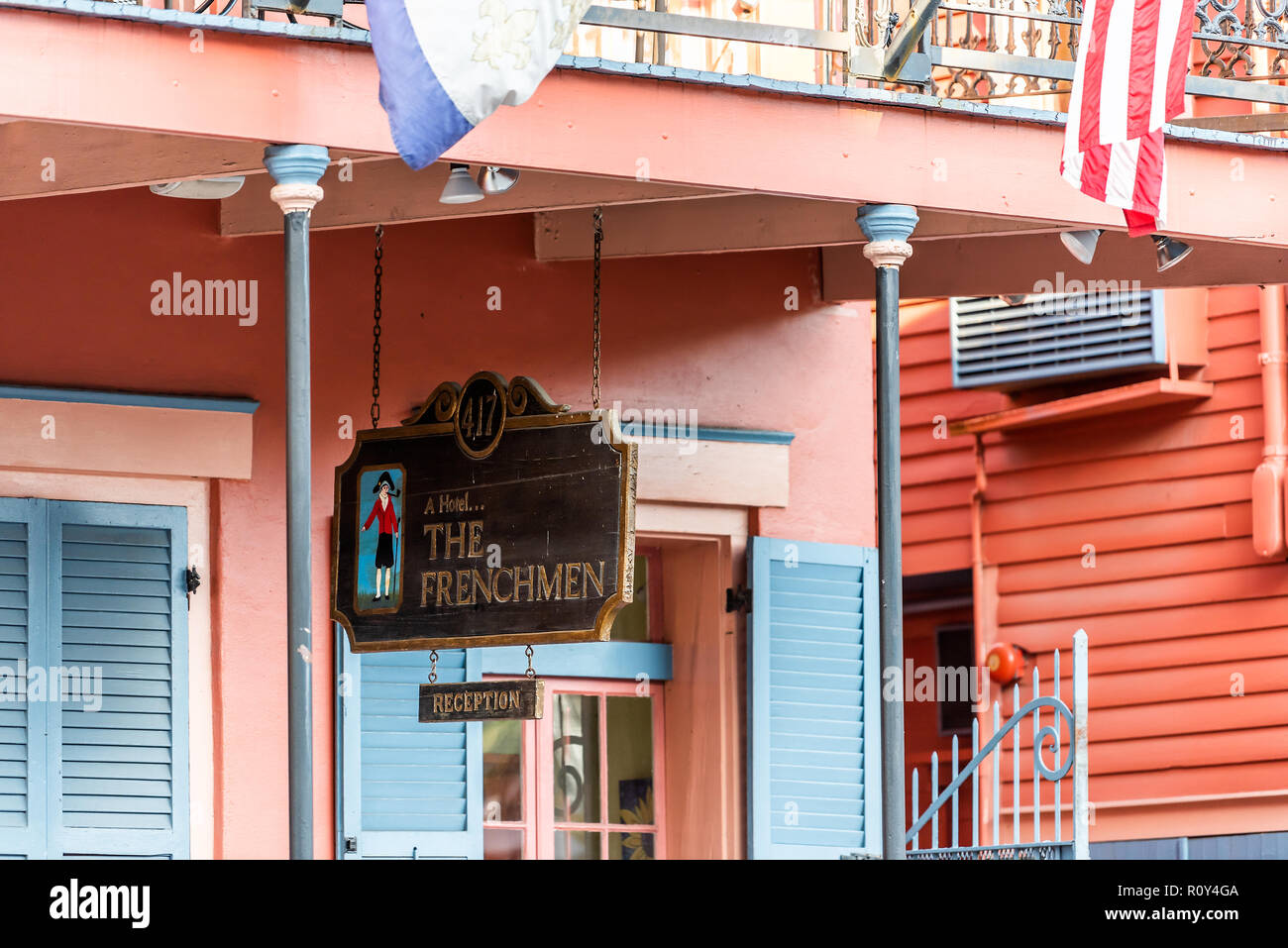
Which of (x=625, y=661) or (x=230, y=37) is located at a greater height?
(x=230, y=37)

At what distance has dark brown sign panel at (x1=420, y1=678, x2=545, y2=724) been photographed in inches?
307

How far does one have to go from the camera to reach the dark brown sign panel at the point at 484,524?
7.74m

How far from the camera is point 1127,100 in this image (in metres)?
7.57

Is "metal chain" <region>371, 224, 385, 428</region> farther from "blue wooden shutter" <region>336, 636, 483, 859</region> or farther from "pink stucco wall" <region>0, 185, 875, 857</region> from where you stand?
"blue wooden shutter" <region>336, 636, 483, 859</region>

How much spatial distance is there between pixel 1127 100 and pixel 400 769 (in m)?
3.67

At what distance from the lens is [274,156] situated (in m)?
7.04

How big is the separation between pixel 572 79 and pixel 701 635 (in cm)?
286

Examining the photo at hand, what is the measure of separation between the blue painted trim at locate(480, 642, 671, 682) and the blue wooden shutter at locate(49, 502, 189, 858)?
1365 mm

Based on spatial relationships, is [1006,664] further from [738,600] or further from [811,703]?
[738,600]

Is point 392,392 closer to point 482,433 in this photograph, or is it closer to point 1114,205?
point 482,433

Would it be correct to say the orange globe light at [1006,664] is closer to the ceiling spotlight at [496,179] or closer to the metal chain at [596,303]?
the metal chain at [596,303]

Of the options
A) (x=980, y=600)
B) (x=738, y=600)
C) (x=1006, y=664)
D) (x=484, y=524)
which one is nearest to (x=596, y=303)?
(x=484, y=524)

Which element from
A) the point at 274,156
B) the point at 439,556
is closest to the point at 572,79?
the point at 274,156

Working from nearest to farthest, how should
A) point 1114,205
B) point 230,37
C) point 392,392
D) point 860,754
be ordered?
point 230,37
point 1114,205
point 392,392
point 860,754
